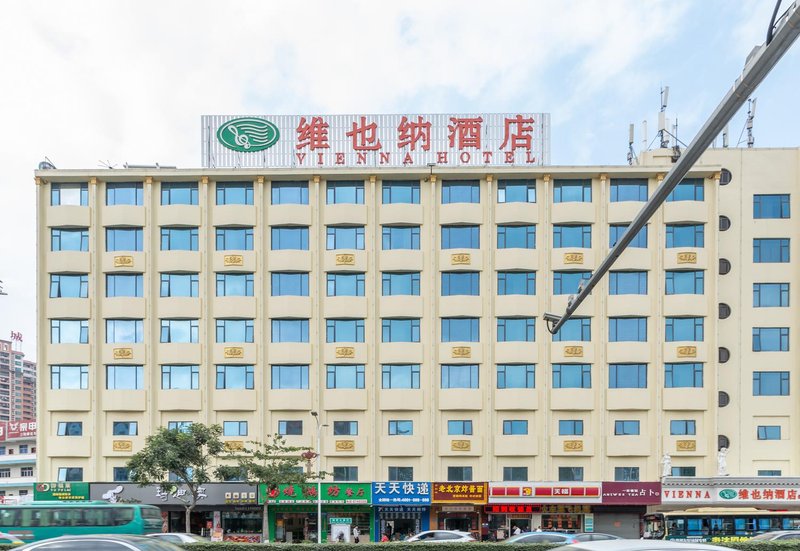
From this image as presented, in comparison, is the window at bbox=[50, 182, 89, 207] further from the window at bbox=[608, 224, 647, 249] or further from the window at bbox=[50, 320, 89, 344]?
the window at bbox=[608, 224, 647, 249]

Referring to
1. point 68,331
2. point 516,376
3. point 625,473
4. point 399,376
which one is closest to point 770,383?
point 625,473

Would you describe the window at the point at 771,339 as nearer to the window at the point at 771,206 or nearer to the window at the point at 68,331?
the window at the point at 771,206

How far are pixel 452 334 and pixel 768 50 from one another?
29.9 meters

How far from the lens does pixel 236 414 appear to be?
34.7 metres

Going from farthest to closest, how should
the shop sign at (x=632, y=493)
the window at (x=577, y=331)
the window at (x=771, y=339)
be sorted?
the window at (x=577, y=331), the window at (x=771, y=339), the shop sign at (x=632, y=493)

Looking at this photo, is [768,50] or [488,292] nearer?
[768,50]

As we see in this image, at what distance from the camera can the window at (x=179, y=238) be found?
116ft

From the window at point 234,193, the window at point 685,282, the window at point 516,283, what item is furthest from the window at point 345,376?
the window at point 685,282

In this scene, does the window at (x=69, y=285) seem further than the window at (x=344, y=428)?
Yes

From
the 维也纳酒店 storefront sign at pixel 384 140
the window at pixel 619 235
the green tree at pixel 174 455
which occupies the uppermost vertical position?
the 维也纳酒店 storefront sign at pixel 384 140

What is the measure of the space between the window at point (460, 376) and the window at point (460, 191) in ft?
29.1

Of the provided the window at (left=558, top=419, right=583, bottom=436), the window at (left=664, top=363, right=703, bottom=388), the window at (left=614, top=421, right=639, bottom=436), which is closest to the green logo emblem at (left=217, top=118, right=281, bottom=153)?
the window at (left=558, top=419, right=583, bottom=436)

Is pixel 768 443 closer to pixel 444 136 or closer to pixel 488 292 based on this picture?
pixel 488 292

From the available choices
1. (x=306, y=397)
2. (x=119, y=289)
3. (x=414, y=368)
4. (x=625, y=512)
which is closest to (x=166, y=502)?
(x=306, y=397)
